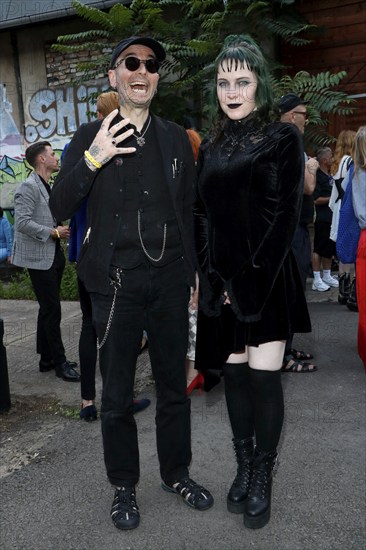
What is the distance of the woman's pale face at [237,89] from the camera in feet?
8.46

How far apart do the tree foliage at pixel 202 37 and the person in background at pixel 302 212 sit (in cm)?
328

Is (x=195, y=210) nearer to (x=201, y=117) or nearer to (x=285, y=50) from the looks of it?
(x=201, y=117)

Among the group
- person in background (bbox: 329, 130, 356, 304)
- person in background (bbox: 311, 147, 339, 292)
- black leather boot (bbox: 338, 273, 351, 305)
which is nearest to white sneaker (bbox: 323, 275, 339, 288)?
person in background (bbox: 311, 147, 339, 292)

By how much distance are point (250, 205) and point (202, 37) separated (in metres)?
6.31

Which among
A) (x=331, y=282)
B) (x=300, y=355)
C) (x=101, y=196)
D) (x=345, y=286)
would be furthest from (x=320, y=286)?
(x=101, y=196)

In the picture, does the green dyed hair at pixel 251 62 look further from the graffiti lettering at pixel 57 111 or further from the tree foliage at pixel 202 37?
the graffiti lettering at pixel 57 111

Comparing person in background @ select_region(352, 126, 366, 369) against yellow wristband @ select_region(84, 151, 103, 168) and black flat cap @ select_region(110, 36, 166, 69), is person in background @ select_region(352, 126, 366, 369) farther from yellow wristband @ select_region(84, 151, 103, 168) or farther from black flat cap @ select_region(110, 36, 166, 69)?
yellow wristband @ select_region(84, 151, 103, 168)

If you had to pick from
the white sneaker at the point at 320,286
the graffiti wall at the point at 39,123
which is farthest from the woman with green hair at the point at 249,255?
the graffiti wall at the point at 39,123

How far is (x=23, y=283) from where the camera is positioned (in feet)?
31.8

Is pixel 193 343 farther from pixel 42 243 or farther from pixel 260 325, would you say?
pixel 42 243

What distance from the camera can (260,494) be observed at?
2.70 m

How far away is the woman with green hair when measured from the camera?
2539mm

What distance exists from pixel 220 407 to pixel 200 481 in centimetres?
108

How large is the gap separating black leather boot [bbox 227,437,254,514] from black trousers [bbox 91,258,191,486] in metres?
0.29
